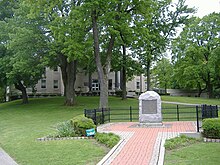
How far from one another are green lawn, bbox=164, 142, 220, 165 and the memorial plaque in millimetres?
6162

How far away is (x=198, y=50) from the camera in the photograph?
45500 mm

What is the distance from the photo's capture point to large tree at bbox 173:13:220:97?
44.8m

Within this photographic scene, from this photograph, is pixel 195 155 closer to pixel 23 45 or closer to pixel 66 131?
pixel 66 131

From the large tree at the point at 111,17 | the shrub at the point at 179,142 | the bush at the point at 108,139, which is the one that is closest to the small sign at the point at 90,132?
the bush at the point at 108,139

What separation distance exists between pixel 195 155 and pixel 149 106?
7.76 metres

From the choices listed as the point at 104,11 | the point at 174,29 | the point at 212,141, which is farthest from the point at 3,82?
the point at 212,141

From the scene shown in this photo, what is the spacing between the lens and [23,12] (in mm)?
28516

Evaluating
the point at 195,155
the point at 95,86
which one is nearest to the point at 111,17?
the point at 195,155

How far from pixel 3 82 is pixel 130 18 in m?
18.1

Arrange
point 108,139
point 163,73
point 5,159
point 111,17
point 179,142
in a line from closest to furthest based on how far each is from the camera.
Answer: point 5,159
point 179,142
point 108,139
point 111,17
point 163,73

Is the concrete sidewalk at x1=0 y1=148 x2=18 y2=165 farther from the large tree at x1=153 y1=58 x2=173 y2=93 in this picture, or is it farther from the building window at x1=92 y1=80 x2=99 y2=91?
the large tree at x1=153 y1=58 x2=173 y2=93

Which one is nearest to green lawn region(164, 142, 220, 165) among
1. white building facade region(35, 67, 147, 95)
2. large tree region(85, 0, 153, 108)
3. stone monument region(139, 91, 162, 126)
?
stone monument region(139, 91, 162, 126)

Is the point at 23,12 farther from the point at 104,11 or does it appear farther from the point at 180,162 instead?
the point at 180,162

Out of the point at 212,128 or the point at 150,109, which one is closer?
the point at 212,128
